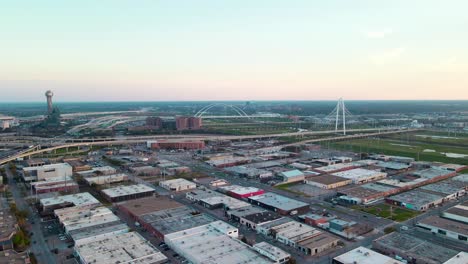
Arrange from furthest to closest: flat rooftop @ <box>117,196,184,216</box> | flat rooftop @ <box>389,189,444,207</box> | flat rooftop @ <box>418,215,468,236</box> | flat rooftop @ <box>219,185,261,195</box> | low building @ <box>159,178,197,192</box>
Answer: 1. low building @ <box>159,178,197,192</box>
2. flat rooftop @ <box>219,185,261,195</box>
3. flat rooftop @ <box>389,189,444,207</box>
4. flat rooftop @ <box>117,196,184,216</box>
5. flat rooftop @ <box>418,215,468,236</box>

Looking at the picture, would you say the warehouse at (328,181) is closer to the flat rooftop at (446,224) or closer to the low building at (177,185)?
the flat rooftop at (446,224)

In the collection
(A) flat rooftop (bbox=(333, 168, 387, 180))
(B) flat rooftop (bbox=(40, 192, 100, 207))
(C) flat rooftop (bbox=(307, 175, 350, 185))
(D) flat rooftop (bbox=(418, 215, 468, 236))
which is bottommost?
(C) flat rooftop (bbox=(307, 175, 350, 185))

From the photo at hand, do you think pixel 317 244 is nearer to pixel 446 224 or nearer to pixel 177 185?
pixel 446 224

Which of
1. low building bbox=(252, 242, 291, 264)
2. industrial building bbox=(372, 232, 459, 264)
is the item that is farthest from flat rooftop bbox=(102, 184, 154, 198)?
industrial building bbox=(372, 232, 459, 264)

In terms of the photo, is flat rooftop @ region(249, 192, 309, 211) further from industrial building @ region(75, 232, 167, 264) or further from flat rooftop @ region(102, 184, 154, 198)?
industrial building @ region(75, 232, 167, 264)

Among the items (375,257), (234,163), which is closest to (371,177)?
(234,163)

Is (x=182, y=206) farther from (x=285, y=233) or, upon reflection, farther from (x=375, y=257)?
(x=375, y=257)
